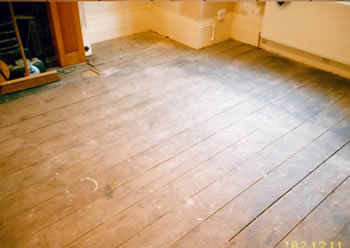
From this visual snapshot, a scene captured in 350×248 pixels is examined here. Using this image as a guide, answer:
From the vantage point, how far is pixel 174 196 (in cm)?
172

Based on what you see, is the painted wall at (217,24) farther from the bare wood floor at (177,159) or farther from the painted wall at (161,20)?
the bare wood floor at (177,159)

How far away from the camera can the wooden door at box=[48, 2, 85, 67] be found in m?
2.78

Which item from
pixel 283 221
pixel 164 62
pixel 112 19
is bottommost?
pixel 283 221

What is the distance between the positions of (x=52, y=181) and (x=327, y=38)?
100.0 inches

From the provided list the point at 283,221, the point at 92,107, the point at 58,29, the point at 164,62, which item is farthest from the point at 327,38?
the point at 58,29

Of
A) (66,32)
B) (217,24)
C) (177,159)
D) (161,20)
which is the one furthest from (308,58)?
(66,32)

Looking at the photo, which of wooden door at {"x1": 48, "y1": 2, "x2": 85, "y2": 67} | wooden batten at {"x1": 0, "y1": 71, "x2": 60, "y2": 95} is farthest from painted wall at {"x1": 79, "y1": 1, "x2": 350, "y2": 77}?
wooden batten at {"x1": 0, "y1": 71, "x2": 60, "y2": 95}

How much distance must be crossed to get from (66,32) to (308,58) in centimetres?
232

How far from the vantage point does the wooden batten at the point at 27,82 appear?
257 cm

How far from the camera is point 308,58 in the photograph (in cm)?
315

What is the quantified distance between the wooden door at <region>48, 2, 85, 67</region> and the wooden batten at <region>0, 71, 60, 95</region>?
0.30 m

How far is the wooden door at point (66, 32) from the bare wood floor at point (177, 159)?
0.46ft

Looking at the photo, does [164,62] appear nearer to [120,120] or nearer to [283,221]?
[120,120]
